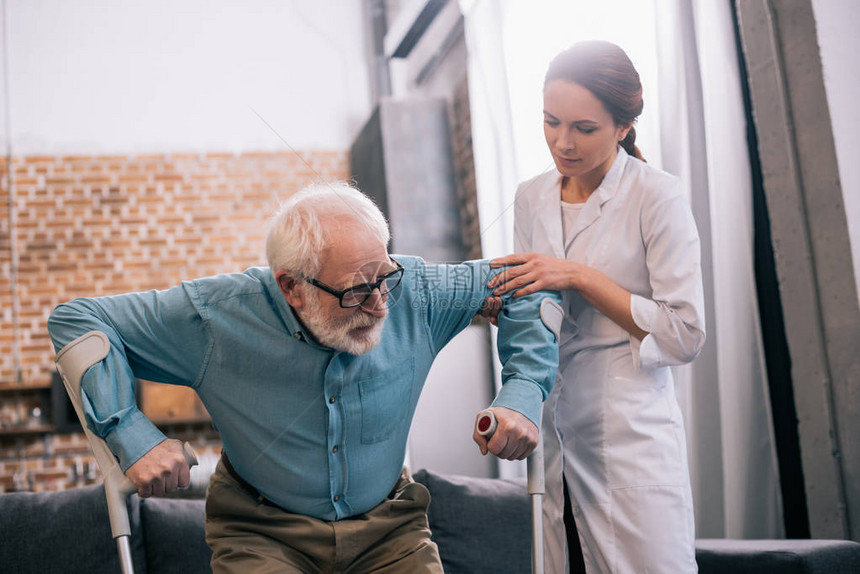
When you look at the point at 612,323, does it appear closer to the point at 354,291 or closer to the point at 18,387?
the point at 354,291

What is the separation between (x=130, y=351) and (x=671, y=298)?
89cm

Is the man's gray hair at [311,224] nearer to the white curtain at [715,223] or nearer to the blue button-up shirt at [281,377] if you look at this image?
the blue button-up shirt at [281,377]

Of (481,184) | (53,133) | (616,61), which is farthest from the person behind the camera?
(53,133)

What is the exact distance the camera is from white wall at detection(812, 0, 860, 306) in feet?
5.94

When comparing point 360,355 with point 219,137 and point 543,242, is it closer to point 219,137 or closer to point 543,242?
point 543,242

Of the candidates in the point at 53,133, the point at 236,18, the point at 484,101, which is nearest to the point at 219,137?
the point at 53,133

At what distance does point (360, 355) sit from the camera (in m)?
1.41

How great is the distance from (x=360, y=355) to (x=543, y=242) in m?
0.41

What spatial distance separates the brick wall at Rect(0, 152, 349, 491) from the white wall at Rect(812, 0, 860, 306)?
3.30m

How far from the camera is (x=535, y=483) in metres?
1.35

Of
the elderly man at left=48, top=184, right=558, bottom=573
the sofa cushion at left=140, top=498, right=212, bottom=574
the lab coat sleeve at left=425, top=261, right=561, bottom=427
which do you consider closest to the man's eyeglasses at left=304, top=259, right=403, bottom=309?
the elderly man at left=48, top=184, right=558, bottom=573

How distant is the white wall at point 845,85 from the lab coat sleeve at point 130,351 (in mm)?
1383

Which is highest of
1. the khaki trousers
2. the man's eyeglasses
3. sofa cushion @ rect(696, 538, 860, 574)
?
the man's eyeglasses

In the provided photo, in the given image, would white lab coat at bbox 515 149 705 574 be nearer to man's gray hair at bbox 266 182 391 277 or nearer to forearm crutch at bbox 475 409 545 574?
forearm crutch at bbox 475 409 545 574
